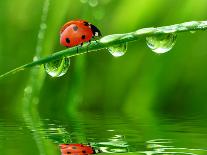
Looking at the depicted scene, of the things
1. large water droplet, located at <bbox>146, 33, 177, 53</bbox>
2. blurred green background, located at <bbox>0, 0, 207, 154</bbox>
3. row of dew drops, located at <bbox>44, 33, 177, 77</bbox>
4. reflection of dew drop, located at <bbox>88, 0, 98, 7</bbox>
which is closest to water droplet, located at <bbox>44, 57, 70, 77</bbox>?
row of dew drops, located at <bbox>44, 33, 177, 77</bbox>

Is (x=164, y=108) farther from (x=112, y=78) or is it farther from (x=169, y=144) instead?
(x=169, y=144)

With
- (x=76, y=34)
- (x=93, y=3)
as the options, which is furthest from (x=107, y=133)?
(x=93, y=3)

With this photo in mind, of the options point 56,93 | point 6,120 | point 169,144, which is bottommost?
point 169,144

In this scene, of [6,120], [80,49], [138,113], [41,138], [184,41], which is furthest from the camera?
[184,41]

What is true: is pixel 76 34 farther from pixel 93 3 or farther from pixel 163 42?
pixel 163 42

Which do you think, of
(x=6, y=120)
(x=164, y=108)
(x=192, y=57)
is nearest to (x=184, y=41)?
(x=192, y=57)
